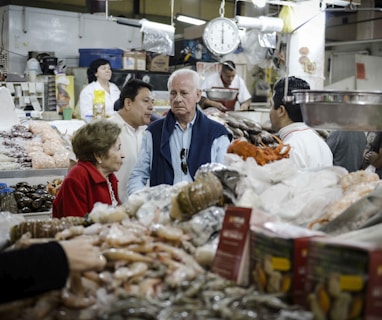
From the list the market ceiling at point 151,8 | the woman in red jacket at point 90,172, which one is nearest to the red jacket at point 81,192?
the woman in red jacket at point 90,172

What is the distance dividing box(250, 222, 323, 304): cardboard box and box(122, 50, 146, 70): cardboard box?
28.3ft

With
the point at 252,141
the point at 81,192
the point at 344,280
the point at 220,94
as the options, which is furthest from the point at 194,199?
the point at 220,94

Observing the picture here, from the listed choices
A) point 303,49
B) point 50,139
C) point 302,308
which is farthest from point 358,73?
point 302,308

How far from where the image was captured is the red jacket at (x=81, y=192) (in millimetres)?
3244

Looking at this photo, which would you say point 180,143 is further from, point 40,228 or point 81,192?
point 40,228

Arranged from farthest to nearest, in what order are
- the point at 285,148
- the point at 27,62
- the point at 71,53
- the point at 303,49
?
the point at 71,53 → the point at 27,62 → the point at 303,49 → the point at 285,148

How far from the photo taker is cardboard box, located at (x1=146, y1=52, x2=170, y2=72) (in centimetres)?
1019

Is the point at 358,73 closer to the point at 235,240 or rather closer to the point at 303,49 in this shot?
the point at 303,49

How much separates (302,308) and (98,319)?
21.2 inches

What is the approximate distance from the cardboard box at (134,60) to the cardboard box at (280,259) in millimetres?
8628

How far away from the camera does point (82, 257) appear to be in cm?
163

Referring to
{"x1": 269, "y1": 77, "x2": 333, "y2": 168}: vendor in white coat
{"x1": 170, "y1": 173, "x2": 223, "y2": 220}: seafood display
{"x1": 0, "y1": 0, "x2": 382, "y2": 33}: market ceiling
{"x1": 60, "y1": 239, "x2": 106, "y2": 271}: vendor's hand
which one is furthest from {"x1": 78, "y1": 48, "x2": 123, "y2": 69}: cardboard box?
{"x1": 60, "y1": 239, "x2": 106, "y2": 271}: vendor's hand

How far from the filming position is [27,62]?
9758 mm

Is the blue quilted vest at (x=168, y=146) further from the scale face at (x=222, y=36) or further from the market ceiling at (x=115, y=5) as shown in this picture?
the market ceiling at (x=115, y=5)
